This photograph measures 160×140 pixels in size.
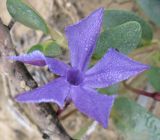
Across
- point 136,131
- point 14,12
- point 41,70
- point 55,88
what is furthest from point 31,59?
point 41,70

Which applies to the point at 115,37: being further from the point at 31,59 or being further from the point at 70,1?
the point at 70,1

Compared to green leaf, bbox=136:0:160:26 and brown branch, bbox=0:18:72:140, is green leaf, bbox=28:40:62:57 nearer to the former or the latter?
brown branch, bbox=0:18:72:140

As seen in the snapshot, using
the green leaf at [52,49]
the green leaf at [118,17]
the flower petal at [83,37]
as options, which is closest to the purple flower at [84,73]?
the flower petal at [83,37]

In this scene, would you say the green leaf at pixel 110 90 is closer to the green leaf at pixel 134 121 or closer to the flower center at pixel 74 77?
the green leaf at pixel 134 121

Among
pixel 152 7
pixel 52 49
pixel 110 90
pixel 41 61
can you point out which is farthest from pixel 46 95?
pixel 152 7

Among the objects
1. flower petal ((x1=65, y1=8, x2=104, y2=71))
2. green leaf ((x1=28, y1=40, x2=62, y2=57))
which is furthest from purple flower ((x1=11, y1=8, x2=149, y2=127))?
green leaf ((x1=28, y1=40, x2=62, y2=57))

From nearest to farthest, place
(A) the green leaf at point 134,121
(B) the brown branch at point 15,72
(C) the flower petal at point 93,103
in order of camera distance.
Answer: (C) the flower petal at point 93,103
(B) the brown branch at point 15,72
(A) the green leaf at point 134,121

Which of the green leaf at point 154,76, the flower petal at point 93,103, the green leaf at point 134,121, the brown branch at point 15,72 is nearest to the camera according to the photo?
the flower petal at point 93,103
